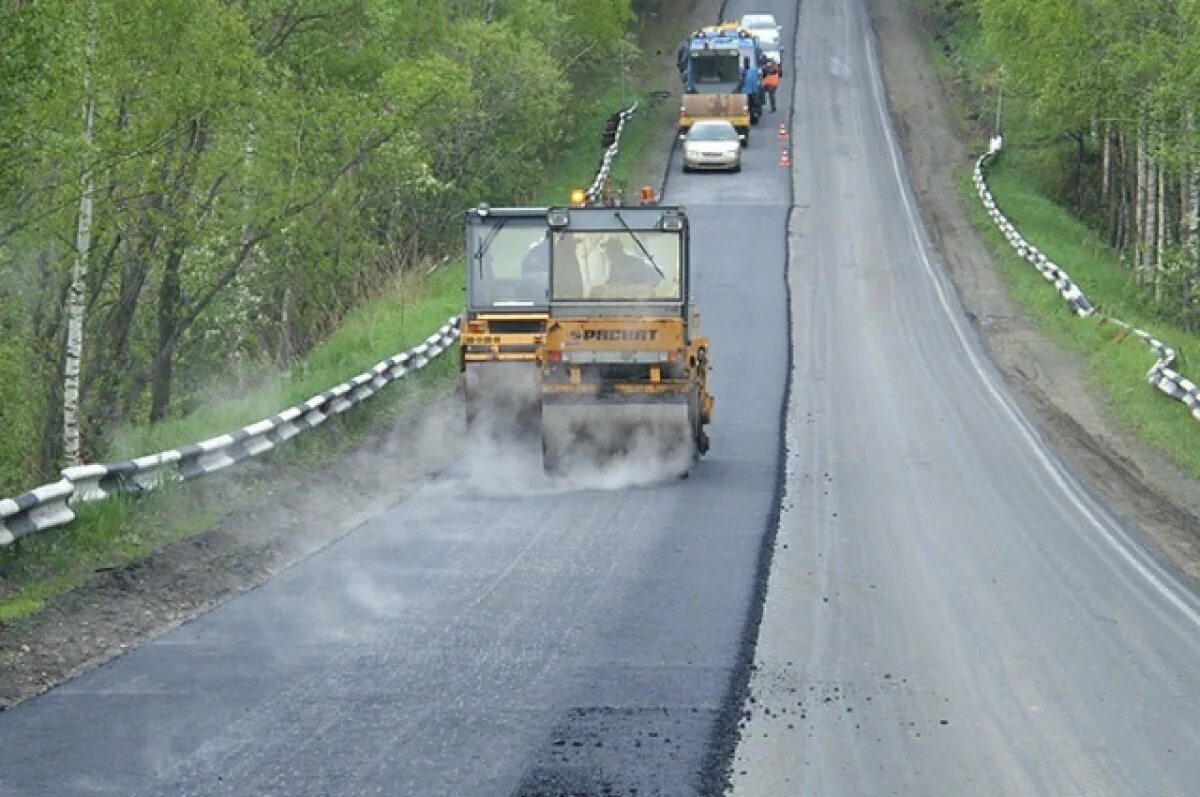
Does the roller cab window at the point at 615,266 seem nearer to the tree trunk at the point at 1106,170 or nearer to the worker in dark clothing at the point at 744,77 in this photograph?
the tree trunk at the point at 1106,170

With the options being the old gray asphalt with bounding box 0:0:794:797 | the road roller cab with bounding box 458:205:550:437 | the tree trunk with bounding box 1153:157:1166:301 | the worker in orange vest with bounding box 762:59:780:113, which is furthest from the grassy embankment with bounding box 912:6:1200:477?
the old gray asphalt with bounding box 0:0:794:797

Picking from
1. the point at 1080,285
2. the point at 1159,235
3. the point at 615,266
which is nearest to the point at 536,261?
the point at 615,266

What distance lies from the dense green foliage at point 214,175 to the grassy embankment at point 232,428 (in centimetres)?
213

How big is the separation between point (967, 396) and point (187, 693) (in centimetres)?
1978

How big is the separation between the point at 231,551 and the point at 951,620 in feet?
18.9

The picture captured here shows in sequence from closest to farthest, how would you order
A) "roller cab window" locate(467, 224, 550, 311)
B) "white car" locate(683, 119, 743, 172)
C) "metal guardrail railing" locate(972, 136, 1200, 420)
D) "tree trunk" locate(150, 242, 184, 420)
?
"roller cab window" locate(467, 224, 550, 311)
"metal guardrail railing" locate(972, 136, 1200, 420)
"tree trunk" locate(150, 242, 184, 420)
"white car" locate(683, 119, 743, 172)

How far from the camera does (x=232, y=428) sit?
19.8 metres

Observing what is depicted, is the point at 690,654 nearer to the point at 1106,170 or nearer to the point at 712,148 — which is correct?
the point at 712,148

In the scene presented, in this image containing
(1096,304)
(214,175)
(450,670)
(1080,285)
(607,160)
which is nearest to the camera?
(450,670)

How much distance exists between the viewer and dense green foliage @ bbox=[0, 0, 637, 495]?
74.6 feet

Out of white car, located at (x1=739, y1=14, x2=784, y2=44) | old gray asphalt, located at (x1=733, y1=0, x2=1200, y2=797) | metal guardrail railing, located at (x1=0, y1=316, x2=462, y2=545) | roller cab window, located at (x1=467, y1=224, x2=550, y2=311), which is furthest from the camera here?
white car, located at (x1=739, y1=14, x2=784, y2=44)

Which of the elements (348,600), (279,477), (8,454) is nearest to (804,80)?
(8,454)

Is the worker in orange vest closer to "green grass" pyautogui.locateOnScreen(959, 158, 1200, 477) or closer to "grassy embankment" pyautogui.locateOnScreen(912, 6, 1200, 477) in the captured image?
"grassy embankment" pyautogui.locateOnScreen(912, 6, 1200, 477)

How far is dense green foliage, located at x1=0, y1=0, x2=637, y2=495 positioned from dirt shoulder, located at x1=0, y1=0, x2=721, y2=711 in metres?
4.52
